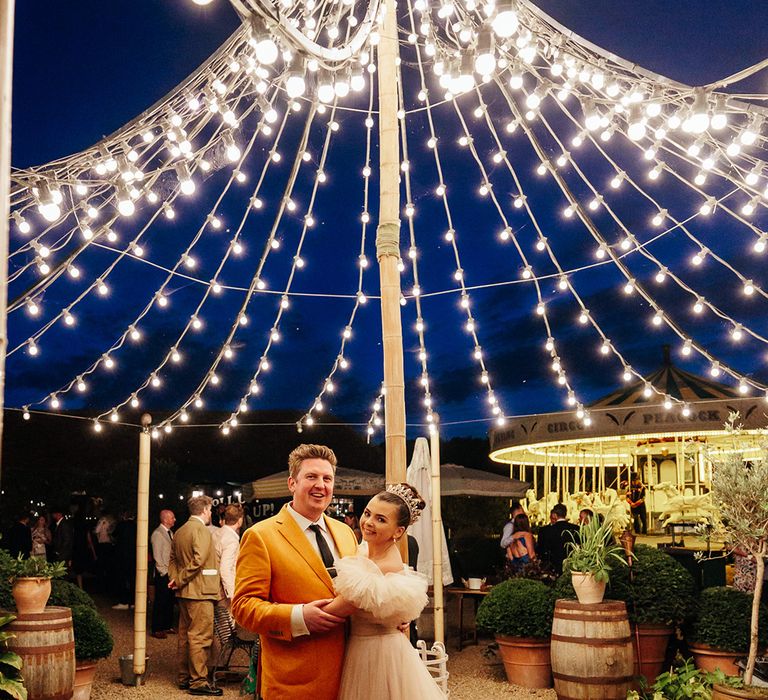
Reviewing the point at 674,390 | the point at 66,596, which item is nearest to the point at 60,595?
the point at 66,596

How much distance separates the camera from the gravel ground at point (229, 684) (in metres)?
6.14

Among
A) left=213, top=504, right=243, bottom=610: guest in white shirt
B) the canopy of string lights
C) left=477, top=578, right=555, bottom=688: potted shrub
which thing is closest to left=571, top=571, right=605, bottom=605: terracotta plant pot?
left=477, top=578, right=555, bottom=688: potted shrub

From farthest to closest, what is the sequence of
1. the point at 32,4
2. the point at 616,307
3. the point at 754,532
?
1. the point at 616,307
2. the point at 32,4
3. the point at 754,532

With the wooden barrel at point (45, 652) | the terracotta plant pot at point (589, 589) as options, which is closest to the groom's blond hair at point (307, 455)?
Result: the wooden barrel at point (45, 652)

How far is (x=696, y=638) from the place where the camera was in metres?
5.74

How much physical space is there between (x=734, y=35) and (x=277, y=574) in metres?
7.57

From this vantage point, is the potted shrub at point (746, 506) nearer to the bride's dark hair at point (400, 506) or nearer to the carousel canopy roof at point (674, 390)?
the bride's dark hair at point (400, 506)

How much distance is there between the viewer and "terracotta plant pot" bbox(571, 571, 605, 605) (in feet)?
18.3

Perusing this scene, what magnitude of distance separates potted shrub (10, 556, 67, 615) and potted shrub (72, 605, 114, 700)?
0.59m

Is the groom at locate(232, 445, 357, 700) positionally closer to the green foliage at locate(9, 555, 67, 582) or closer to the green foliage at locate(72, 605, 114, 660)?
the green foliage at locate(9, 555, 67, 582)

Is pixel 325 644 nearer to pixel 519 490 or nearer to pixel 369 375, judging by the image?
pixel 519 490

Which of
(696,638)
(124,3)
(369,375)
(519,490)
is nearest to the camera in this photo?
(696,638)

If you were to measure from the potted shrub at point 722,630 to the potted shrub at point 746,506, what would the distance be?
2.06ft

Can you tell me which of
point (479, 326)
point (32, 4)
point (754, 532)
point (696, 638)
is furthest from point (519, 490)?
point (479, 326)
